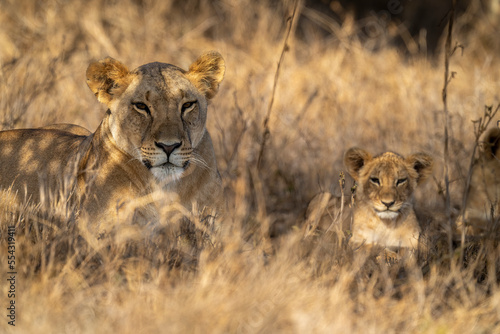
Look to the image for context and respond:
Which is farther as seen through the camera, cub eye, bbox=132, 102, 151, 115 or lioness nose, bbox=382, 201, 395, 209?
lioness nose, bbox=382, 201, 395, 209

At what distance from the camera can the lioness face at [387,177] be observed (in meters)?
4.15

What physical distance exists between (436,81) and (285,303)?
263 inches

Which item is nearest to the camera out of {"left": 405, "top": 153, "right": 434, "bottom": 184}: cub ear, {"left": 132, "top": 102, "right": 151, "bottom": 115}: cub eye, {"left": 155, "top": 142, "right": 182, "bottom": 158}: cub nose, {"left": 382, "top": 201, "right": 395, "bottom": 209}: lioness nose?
{"left": 155, "top": 142, "right": 182, "bottom": 158}: cub nose

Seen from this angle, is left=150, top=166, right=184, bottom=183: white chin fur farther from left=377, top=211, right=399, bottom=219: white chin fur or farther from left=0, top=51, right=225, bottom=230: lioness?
left=377, top=211, right=399, bottom=219: white chin fur

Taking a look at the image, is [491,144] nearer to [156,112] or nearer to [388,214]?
[388,214]

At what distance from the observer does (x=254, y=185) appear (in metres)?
5.18

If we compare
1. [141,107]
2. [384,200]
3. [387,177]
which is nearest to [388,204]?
[384,200]

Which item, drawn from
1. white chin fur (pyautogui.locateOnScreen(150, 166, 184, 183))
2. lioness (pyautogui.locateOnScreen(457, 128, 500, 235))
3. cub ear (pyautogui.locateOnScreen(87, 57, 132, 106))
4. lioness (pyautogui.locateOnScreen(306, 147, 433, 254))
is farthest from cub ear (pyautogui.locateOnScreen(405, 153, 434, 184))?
cub ear (pyautogui.locateOnScreen(87, 57, 132, 106))

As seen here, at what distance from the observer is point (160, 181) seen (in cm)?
365

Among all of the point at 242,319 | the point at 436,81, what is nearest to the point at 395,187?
the point at 242,319

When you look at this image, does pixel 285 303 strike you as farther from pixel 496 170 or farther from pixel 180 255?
pixel 496 170

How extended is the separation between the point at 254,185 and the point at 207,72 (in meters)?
1.47

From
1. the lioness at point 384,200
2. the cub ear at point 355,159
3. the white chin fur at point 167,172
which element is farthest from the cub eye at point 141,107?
the cub ear at point 355,159

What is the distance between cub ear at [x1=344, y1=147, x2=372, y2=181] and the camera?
4.43 metres
